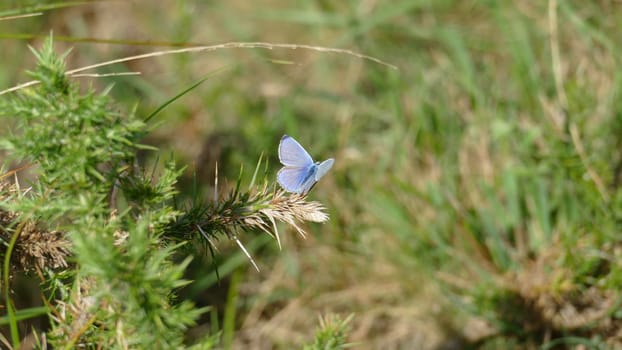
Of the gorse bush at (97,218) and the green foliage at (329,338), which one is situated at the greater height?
the gorse bush at (97,218)

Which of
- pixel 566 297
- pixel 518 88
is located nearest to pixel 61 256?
pixel 566 297

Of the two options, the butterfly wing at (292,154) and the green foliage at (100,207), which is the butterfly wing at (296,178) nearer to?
the butterfly wing at (292,154)

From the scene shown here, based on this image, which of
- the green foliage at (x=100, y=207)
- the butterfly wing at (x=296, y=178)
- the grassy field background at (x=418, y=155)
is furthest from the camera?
the grassy field background at (x=418, y=155)

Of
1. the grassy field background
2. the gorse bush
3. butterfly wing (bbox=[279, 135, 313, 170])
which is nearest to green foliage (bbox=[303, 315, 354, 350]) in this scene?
the gorse bush

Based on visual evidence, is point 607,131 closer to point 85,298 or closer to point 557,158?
point 557,158

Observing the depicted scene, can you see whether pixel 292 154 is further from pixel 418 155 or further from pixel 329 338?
pixel 418 155

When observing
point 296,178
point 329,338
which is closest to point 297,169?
point 296,178

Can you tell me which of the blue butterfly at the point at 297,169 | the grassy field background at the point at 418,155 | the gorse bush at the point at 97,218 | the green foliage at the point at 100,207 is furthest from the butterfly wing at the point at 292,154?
the grassy field background at the point at 418,155
